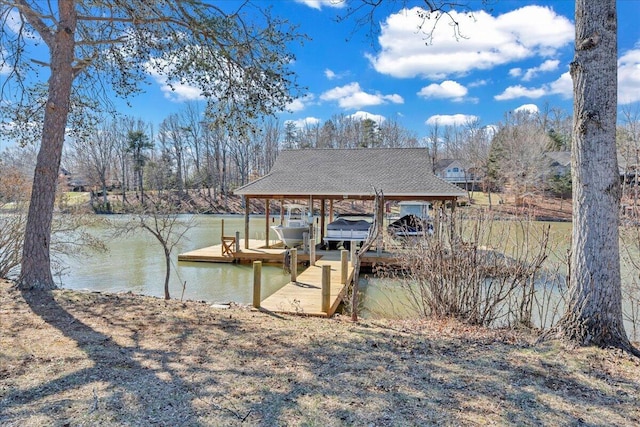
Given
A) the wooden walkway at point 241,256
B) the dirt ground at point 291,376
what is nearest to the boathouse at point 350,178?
the wooden walkway at point 241,256

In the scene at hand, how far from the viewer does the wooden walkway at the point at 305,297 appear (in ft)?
22.0

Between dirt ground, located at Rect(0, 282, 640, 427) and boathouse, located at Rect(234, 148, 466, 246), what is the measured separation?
9737 mm

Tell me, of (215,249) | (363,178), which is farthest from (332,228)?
(215,249)

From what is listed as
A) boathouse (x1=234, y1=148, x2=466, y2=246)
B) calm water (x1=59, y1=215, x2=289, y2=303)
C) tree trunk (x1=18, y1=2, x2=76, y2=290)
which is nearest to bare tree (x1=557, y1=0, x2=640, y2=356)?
tree trunk (x1=18, y1=2, x2=76, y2=290)

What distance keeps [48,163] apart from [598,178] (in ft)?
22.8

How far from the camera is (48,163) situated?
5891 millimetres

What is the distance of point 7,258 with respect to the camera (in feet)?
27.0

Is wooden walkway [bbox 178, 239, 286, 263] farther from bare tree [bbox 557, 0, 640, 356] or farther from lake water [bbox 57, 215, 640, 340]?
bare tree [bbox 557, 0, 640, 356]

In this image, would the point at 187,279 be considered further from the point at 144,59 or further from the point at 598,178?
the point at 598,178

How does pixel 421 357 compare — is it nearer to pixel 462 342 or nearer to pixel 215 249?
pixel 462 342

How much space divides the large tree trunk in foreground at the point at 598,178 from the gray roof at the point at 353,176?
32.4ft

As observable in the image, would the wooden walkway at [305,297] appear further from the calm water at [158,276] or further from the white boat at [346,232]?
the white boat at [346,232]

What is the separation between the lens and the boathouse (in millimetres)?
14406

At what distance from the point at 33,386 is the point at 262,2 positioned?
5.62 meters
